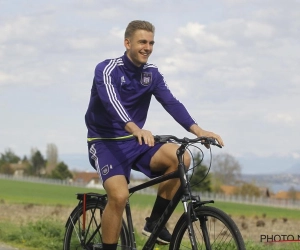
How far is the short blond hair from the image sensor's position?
6117mm

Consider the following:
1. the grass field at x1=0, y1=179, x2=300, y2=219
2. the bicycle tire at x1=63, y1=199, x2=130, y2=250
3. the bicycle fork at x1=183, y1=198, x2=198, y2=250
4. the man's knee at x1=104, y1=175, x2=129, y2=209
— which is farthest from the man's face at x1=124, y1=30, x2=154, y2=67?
the grass field at x1=0, y1=179, x2=300, y2=219

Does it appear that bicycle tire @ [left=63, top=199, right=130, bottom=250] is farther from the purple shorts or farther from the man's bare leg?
the purple shorts

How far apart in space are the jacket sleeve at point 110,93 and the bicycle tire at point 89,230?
1156 millimetres

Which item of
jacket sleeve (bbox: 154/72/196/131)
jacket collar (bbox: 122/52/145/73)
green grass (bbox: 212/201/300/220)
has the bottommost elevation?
green grass (bbox: 212/201/300/220)

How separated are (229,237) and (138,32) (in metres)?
1.90

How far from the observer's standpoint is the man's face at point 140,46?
609 centimetres

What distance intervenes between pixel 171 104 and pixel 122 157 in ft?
2.16

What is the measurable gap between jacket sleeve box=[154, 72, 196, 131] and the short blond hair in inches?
17.7

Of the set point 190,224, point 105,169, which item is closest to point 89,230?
point 105,169

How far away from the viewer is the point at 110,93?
19.4ft

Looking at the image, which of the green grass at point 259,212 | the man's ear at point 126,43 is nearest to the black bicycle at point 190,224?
the man's ear at point 126,43

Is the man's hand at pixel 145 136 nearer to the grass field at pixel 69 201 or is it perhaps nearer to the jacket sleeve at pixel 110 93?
the jacket sleeve at pixel 110 93

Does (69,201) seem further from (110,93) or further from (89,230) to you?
(110,93)

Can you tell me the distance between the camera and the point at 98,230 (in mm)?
6941
